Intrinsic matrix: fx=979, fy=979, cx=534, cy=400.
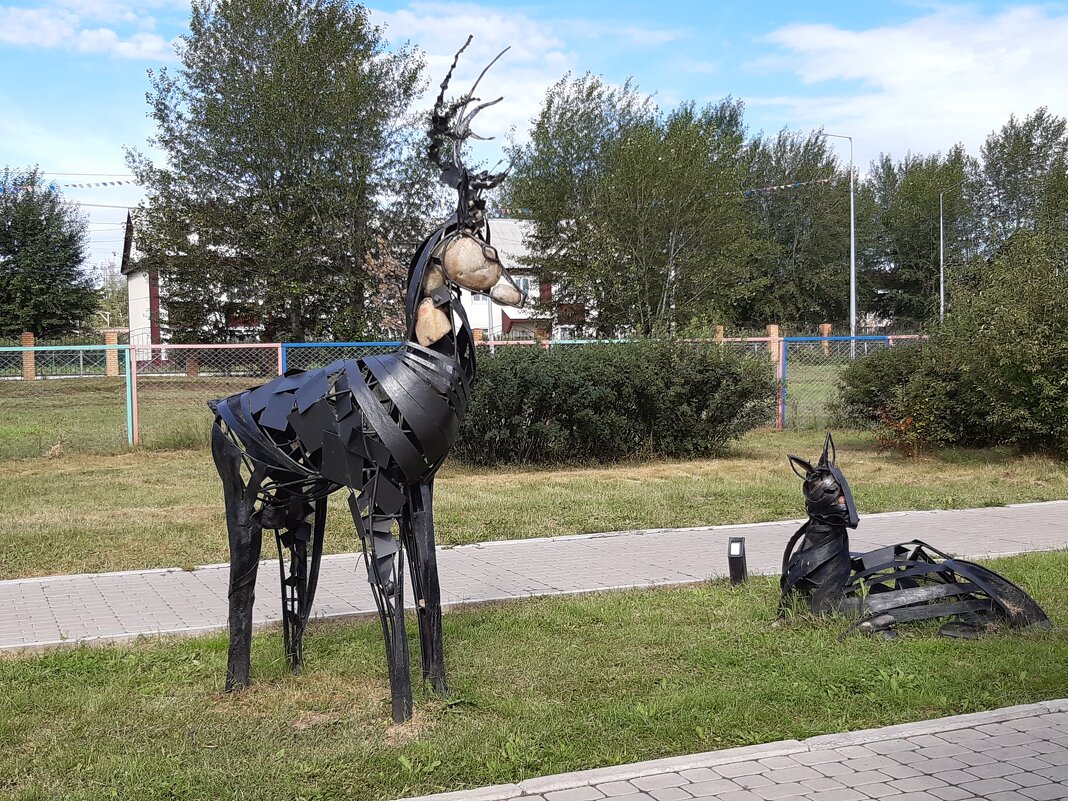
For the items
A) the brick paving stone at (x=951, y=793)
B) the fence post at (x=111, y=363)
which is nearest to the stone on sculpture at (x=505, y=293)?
the brick paving stone at (x=951, y=793)

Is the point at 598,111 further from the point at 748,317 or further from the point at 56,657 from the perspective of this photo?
the point at 56,657

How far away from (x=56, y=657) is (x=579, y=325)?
1267 inches

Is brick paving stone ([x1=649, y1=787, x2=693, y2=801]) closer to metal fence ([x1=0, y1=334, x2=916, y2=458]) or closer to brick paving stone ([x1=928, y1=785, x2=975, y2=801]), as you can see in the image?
brick paving stone ([x1=928, y1=785, x2=975, y2=801])

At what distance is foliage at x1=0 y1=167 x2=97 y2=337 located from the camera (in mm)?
36562

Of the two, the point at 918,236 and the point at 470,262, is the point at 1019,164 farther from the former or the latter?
the point at 470,262

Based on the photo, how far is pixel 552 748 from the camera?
4.62 m

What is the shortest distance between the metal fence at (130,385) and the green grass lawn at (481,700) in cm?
936

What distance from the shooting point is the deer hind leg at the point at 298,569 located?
18.1 feet

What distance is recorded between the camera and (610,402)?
47.9 ft

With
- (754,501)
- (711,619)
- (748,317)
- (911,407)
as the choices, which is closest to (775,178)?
(748,317)

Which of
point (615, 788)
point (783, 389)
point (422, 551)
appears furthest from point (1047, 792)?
point (783, 389)

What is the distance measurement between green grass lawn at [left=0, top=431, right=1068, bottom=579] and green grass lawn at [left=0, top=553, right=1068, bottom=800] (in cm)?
313

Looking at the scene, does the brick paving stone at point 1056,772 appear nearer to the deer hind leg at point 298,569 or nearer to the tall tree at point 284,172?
the deer hind leg at point 298,569

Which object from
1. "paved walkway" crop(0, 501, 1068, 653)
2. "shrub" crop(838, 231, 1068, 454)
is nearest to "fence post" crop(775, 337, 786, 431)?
"shrub" crop(838, 231, 1068, 454)
